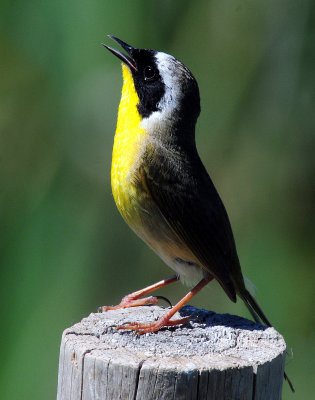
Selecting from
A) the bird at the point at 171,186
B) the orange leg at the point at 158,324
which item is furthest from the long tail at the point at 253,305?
the orange leg at the point at 158,324

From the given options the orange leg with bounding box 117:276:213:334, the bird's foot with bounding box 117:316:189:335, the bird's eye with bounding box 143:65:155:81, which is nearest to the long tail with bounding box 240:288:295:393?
the orange leg with bounding box 117:276:213:334

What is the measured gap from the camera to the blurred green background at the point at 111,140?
4027 millimetres

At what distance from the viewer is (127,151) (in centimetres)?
362

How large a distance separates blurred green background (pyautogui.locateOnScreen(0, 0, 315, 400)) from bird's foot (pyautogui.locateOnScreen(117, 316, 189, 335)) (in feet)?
2.63

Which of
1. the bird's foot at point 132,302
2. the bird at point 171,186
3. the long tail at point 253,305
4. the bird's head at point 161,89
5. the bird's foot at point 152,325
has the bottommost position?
the bird's foot at point 132,302

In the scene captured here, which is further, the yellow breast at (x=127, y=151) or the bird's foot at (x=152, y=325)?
the yellow breast at (x=127, y=151)

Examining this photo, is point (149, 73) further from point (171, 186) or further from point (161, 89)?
point (171, 186)

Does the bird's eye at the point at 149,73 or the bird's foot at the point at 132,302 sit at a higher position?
the bird's eye at the point at 149,73

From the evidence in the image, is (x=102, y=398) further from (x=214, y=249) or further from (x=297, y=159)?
(x=297, y=159)

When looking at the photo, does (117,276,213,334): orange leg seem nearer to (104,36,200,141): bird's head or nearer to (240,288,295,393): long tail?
(240,288,295,393): long tail

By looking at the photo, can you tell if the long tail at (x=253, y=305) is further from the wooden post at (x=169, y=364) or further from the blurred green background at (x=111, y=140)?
the wooden post at (x=169, y=364)

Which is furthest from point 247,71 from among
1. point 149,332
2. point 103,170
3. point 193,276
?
point 149,332

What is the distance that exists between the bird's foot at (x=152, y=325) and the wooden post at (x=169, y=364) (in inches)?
1.0

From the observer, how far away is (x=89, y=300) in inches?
163
